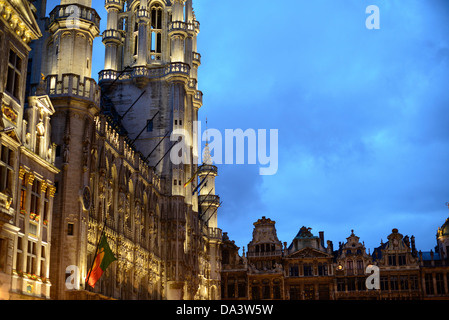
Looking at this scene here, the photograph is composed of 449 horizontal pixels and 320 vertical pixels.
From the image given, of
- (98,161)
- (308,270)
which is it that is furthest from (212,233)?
(98,161)

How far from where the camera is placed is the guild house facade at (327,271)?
9106cm

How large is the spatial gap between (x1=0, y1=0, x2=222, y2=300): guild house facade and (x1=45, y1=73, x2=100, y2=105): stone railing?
0.33 ft

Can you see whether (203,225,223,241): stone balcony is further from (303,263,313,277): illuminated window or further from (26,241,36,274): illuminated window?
(26,241,36,274): illuminated window

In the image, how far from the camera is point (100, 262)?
41406 millimetres

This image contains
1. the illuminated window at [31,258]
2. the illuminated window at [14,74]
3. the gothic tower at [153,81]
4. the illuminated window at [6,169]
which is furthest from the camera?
the gothic tower at [153,81]

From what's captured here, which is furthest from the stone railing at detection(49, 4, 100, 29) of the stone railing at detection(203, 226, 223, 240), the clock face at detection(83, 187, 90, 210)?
the stone railing at detection(203, 226, 223, 240)

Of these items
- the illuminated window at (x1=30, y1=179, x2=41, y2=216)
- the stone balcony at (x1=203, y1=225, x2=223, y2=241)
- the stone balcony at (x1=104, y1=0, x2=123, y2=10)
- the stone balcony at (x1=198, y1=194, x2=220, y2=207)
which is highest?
the stone balcony at (x1=104, y1=0, x2=123, y2=10)

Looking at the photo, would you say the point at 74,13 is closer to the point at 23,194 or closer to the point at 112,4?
the point at 23,194

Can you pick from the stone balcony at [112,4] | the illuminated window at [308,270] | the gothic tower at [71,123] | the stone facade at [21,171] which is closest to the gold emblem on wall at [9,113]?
the stone facade at [21,171]

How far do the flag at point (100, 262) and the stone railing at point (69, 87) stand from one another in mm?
10255

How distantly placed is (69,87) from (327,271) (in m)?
62.1

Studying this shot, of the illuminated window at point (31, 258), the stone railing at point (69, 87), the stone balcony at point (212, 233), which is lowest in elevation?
the illuminated window at point (31, 258)

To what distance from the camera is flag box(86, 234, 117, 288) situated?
133ft

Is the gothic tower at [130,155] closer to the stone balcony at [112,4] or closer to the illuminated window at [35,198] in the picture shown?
the stone balcony at [112,4]
